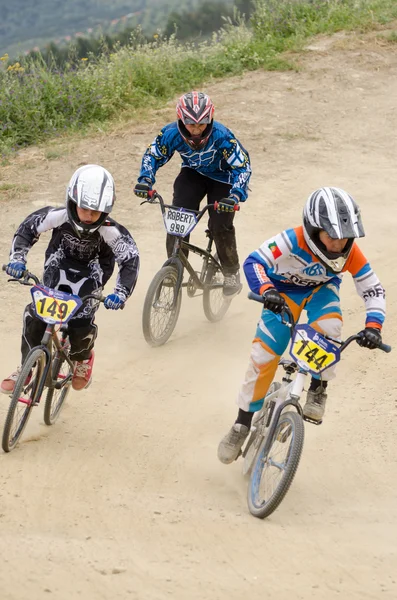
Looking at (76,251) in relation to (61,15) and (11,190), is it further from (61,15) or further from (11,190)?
(61,15)

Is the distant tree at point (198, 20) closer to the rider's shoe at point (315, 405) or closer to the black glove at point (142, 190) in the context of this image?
the black glove at point (142, 190)

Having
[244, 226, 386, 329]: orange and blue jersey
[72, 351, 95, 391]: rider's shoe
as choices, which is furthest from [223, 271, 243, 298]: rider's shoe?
[244, 226, 386, 329]: orange and blue jersey

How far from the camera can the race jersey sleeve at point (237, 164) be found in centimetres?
821

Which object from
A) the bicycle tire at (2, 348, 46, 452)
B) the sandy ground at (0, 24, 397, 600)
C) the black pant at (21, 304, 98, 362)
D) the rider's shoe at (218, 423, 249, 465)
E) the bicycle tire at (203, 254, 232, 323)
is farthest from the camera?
the bicycle tire at (203, 254, 232, 323)

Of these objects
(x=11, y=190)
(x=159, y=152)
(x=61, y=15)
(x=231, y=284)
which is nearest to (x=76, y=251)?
(x=159, y=152)

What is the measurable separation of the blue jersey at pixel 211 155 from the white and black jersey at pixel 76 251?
7.18 ft

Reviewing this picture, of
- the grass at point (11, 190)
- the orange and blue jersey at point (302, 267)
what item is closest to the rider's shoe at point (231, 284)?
the orange and blue jersey at point (302, 267)

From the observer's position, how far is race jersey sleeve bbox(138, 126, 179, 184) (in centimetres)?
826

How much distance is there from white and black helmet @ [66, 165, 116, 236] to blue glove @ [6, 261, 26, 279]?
46 cm

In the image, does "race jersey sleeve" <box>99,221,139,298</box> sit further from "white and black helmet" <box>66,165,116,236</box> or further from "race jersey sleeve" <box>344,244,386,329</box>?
"race jersey sleeve" <box>344,244,386,329</box>

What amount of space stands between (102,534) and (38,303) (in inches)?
63.8

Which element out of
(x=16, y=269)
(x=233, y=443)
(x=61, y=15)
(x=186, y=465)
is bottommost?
(x=61, y=15)

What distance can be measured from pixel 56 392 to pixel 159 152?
284 cm

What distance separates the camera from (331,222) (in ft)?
16.9
